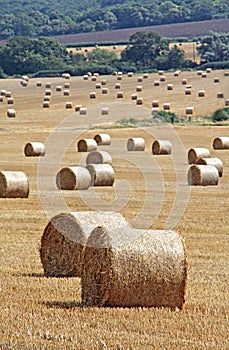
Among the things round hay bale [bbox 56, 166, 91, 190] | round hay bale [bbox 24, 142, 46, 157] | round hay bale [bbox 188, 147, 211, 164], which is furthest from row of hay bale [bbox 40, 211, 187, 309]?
round hay bale [bbox 24, 142, 46, 157]

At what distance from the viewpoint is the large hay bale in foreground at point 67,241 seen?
513 inches

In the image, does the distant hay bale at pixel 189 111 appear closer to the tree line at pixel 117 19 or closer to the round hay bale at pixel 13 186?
the round hay bale at pixel 13 186

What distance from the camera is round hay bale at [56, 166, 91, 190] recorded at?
24.8 meters

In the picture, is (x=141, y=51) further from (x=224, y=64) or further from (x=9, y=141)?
(x=9, y=141)

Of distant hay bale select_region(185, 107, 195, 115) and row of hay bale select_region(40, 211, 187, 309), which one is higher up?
row of hay bale select_region(40, 211, 187, 309)

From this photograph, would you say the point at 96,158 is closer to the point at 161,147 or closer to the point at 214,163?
the point at 214,163

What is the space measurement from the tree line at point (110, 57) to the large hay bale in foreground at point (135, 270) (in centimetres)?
7849

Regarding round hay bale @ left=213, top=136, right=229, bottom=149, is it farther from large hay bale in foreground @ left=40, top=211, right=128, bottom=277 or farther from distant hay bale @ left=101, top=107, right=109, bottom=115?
large hay bale in foreground @ left=40, top=211, right=128, bottom=277

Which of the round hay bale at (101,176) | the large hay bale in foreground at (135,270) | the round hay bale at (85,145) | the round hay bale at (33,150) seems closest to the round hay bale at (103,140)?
the round hay bale at (85,145)

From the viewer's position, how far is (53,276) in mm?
13234

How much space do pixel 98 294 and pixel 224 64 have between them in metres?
76.6

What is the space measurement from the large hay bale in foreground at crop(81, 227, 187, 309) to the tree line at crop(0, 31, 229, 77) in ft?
258

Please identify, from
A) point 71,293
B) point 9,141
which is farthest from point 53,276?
point 9,141

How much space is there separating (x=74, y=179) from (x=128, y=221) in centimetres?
577
